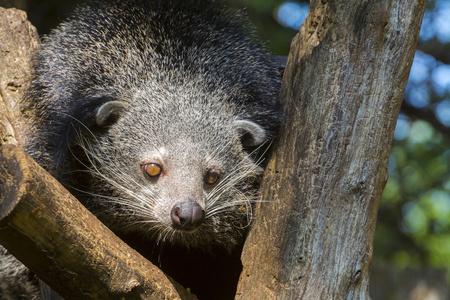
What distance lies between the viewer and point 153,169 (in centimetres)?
390

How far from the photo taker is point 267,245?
11.4 feet

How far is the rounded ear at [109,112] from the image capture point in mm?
3963

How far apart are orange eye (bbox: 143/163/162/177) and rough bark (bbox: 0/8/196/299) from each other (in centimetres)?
84

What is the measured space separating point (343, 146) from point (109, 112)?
5.73ft

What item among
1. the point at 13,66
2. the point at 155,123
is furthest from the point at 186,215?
the point at 13,66

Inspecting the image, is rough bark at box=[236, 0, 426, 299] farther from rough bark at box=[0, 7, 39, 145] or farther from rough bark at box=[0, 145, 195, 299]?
rough bark at box=[0, 7, 39, 145]

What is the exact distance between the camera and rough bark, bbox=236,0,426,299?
3.27 m

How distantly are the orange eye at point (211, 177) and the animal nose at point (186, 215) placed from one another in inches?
16.8

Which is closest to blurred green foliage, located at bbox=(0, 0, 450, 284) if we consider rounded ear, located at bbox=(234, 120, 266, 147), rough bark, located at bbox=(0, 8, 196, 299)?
rounded ear, located at bbox=(234, 120, 266, 147)

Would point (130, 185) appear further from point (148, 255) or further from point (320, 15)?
point (320, 15)

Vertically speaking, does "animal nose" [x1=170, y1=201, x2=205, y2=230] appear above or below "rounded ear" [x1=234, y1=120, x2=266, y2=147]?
below

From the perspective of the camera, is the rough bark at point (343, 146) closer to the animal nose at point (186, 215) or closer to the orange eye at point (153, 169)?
the animal nose at point (186, 215)

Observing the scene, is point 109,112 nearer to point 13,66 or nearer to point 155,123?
point 155,123

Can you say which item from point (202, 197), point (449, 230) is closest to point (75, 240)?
point (202, 197)
